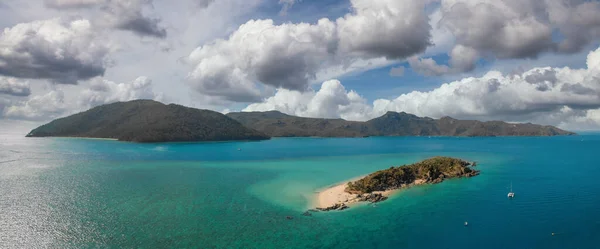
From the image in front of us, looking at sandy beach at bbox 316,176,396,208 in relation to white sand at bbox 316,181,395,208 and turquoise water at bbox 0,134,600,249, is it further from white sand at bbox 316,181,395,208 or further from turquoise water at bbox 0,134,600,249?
turquoise water at bbox 0,134,600,249

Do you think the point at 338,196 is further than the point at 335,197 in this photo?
Yes

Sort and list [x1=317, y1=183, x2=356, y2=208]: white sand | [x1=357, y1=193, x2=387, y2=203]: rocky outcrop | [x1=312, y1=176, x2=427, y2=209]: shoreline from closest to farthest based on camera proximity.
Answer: [x1=312, y1=176, x2=427, y2=209]: shoreline
[x1=317, y1=183, x2=356, y2=208]: white sand
[x1=357, y1=193, x2=387, y2=203]: rocky outcrop

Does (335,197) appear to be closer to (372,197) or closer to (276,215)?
(372,197)

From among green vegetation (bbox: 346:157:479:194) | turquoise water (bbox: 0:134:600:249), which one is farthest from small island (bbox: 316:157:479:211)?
turquoise water (bbox: 0:134:600:249)

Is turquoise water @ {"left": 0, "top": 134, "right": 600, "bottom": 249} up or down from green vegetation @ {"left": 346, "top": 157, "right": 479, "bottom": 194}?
down

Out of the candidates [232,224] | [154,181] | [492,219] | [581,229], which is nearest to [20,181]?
[154,181]

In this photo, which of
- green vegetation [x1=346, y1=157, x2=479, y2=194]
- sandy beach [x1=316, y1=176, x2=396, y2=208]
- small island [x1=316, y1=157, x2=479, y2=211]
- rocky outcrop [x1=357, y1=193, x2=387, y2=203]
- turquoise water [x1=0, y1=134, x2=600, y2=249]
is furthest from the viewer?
green vegetation [x1=346, y1=157, x2=479, y2=194]

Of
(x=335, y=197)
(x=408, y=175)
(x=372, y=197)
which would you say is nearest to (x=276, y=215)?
(x=335, y=197)

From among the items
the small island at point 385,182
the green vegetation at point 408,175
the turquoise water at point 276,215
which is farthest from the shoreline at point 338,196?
the turquoise water at point 276,215
